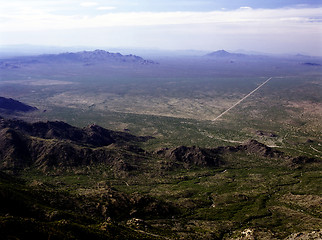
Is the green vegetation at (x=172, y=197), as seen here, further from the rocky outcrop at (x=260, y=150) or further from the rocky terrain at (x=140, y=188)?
the rocky outcrop at (x=260, y=150)

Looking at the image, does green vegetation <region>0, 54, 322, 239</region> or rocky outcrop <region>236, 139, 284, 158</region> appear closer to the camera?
green vegetation <region>0, 54, 322, 239</region>

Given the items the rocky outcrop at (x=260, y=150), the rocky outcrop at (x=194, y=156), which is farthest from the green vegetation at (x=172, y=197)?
the rocky outcrop at (x=194, y=156)

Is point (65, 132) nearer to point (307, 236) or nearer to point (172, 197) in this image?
point (172, 197)

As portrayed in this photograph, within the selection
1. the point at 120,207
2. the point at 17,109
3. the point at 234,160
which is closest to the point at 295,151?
the point at 234,160

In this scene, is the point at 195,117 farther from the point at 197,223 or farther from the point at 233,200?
the point at 197,223

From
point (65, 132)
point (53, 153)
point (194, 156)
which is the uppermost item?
point (65, 132)

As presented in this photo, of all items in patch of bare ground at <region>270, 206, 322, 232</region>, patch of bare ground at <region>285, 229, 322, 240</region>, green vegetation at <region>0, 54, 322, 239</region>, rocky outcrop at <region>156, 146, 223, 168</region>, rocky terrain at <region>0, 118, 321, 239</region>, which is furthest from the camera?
rocky outcrop at <region>156, 146, 223, 168</region>

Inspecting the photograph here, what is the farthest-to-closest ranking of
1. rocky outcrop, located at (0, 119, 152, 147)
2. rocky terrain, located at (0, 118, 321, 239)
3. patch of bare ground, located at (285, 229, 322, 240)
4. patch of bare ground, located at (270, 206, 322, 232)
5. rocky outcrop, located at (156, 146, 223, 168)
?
rocky outcrop, located at (0, 119, 152, 147)
rocky outcrop, located at (156, 146, 223, 168)
patch of bare ground, located at (270, 206, 322, 232)
rocky terrain, located at (0, 118, 321, 239)
patch of bare ground, located at (285, 229, 322, 240)

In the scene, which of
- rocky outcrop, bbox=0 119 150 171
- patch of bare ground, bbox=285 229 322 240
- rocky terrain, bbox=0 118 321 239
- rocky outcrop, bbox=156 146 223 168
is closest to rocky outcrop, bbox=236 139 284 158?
rocky terrain, bbox=0 118 321 239

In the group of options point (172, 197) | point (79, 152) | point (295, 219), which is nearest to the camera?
point (295, 219)

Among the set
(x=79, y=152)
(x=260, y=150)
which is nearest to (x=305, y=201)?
(x=260, y=150)

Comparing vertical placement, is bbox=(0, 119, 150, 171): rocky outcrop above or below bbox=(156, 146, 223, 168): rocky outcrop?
above

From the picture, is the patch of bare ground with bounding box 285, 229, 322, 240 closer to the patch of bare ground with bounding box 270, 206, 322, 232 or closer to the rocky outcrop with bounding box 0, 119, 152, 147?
the patch of bare ground with bounding box 270, 206, 322, 232
